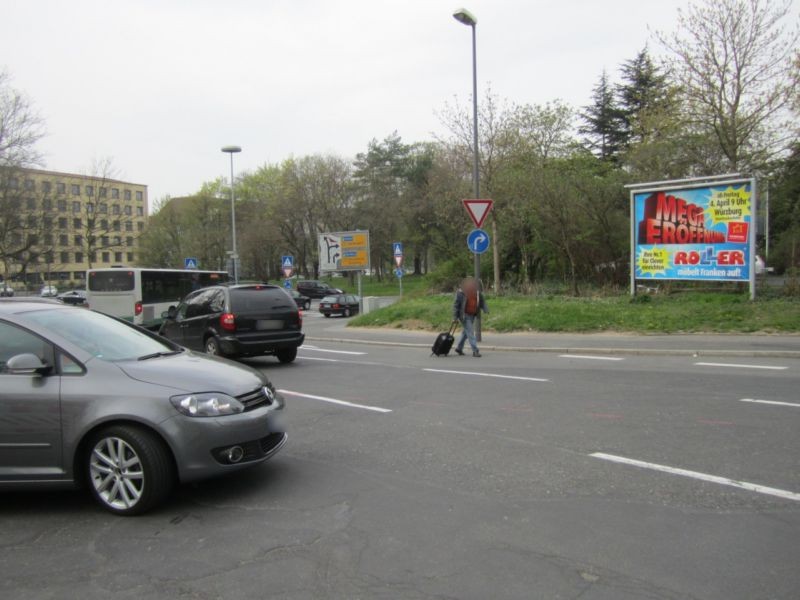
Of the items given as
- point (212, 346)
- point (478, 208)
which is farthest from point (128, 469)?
point (478, 208)

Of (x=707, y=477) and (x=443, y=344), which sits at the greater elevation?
(x=443, y=344)

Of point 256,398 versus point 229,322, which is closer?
point 256,398

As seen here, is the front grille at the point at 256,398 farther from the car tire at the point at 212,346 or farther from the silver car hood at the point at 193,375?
the car tire at the point at 212,346

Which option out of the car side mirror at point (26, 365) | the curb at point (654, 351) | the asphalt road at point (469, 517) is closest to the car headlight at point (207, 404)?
the asphalt road at point (469, 517)

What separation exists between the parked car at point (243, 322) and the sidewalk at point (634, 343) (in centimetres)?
473

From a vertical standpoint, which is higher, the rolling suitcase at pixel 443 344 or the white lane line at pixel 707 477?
the rolling suitcase at pixel 443 344

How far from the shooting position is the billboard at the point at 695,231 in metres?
16.5

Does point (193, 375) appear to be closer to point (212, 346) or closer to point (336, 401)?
point (336, 401)

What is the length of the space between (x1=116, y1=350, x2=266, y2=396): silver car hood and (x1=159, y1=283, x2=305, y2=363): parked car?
6.71 m

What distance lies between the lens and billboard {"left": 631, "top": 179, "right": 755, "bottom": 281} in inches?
648

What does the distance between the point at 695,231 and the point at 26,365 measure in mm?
17093

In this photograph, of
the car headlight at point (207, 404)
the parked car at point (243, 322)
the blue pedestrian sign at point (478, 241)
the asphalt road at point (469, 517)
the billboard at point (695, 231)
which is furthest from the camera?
the billboard at point (695, 231)

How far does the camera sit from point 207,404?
14.8 feet

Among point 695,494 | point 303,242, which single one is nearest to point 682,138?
point 695,494
